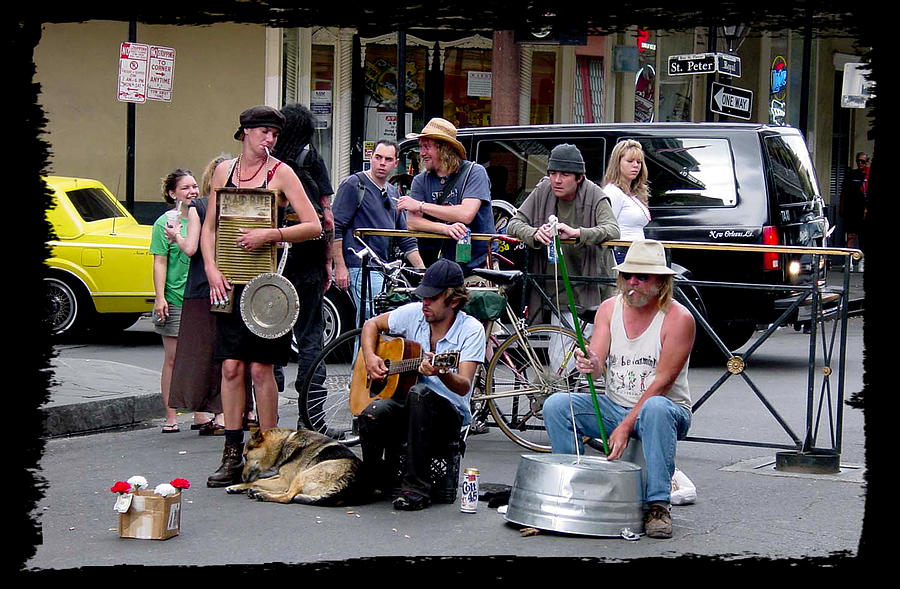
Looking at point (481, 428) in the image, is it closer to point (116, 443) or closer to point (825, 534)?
point (116, 443)

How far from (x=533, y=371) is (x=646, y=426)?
2052 mm

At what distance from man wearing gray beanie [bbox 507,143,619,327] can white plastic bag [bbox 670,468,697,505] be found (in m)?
1.93

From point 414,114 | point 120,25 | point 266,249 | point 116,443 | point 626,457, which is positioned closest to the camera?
point 626,457

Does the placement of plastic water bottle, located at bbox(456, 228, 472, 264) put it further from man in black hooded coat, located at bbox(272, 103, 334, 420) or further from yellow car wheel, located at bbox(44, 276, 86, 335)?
yellow car wheel, located at bbox(44, 276, 86, 335)

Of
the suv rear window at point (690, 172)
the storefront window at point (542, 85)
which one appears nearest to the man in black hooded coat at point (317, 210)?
the suv rear window at point (690, 172)

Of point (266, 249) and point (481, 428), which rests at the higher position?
point (266, 249)

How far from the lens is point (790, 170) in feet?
38.6

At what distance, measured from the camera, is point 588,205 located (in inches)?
330

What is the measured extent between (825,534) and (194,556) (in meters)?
Result: 2.87

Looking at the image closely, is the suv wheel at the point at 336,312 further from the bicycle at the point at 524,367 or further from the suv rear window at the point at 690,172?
the bicycle at the point at 524,367

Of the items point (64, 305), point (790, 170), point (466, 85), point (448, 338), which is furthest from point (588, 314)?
point (466, 85)

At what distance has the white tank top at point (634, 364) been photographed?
634 cm

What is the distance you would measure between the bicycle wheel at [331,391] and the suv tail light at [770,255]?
4.62 meters

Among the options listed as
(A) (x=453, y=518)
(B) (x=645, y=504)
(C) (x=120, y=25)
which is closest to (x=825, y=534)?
(B) (x=645, y=504)
